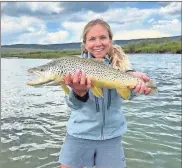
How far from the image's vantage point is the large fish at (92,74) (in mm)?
3520

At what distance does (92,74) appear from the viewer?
3.59m

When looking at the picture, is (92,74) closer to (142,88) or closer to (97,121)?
(142,88)

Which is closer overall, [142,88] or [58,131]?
[142,88]

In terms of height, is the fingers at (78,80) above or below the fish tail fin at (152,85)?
above

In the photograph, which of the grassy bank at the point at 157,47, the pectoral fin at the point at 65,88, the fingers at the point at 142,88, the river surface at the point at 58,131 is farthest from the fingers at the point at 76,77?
the grassy bank at the point at 157,47

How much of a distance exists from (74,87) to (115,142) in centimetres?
75

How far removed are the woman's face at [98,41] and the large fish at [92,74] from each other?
42 cm

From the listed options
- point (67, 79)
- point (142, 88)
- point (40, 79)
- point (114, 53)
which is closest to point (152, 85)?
point (142, 88)

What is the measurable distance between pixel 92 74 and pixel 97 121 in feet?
1.94

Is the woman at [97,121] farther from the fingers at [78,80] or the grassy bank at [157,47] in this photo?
the grassy bank at [157,47]

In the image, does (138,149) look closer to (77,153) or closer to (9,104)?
(77,153)

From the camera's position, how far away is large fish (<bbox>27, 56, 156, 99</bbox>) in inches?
139

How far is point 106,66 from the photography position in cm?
366

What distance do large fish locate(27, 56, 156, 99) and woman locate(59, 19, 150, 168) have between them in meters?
0.22
